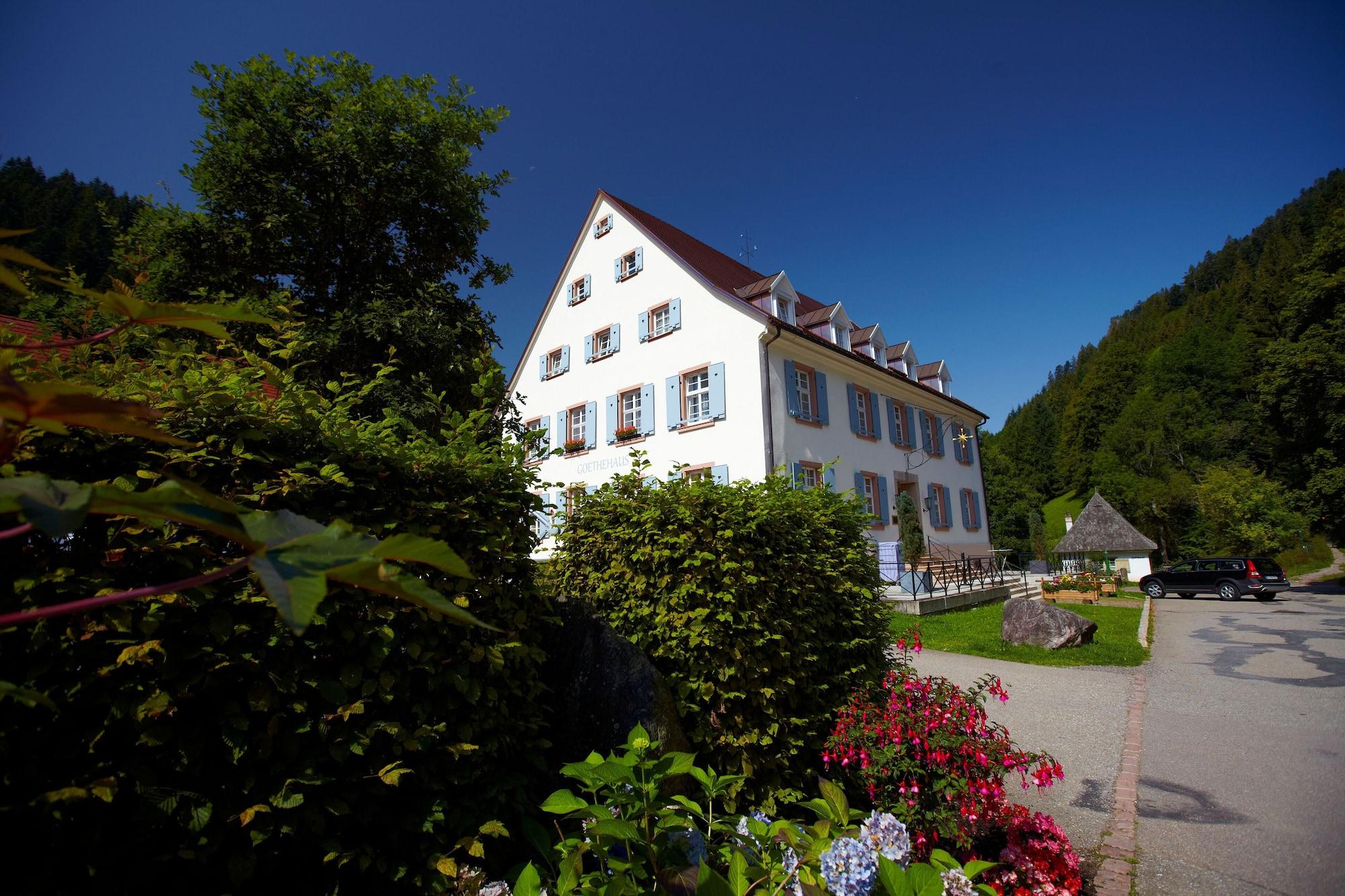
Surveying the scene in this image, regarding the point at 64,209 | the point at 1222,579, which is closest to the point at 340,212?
the point at 1222,579

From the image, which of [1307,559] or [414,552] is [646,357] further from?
[1307,559]

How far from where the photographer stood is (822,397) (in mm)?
19219

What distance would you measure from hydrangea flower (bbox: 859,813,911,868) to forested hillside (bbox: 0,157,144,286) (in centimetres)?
3835

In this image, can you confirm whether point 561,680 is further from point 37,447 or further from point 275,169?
point 275,169

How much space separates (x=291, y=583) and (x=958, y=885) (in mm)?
2646

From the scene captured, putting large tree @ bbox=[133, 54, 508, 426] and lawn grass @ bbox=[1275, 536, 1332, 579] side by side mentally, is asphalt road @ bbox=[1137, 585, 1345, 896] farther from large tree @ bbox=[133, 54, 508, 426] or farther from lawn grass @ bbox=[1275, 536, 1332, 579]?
lawn grass @ bbox=[1275, 536, 1332, 579]

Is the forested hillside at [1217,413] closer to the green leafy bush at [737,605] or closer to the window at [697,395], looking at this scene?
the window at [697,395]

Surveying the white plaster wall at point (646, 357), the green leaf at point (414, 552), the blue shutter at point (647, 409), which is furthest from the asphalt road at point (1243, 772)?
the blue shutter at point (647, 409)

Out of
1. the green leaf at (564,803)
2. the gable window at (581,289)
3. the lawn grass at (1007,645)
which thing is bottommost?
the lawn grass at (1007,645)

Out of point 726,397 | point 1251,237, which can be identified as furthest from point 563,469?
point 1251,237

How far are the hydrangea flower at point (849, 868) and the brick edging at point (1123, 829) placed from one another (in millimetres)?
2805

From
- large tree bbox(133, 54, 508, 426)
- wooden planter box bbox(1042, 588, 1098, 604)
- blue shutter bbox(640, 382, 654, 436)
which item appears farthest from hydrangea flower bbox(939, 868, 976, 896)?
wooden planter box bbox(1042, 588, 1098, 604)

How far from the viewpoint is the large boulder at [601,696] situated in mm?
3129

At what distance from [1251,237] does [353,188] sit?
130m
